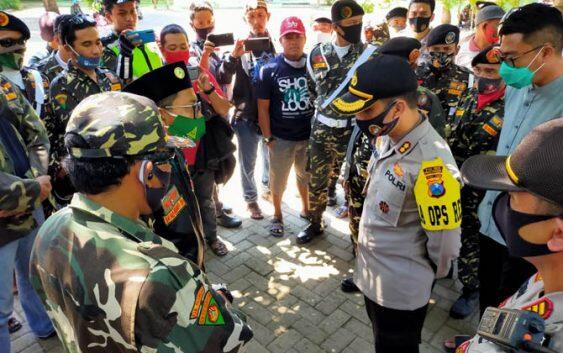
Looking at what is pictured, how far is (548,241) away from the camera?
132 centimetres

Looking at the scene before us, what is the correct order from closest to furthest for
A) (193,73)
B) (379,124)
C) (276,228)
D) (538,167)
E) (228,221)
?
(538,167)
(379,124)
(193,73)
(276,228)
(228,221)

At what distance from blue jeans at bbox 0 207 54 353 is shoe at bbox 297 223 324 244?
2.70m

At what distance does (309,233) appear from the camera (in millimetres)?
4812

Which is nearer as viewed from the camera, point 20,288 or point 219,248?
point 20,288

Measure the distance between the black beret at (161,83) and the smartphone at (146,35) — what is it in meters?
1.27

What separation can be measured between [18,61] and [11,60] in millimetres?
73

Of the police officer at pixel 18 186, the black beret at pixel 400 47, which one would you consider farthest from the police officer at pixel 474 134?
the police officer at pixel 18 186

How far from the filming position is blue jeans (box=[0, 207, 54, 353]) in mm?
2738

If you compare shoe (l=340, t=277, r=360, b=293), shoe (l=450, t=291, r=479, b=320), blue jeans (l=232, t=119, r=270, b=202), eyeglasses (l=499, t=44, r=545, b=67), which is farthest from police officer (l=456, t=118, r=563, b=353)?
blue jeans (l=232, t=119, r=270, b=202)

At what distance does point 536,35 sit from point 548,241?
1850 mm

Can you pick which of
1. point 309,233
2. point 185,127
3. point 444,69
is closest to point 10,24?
point 185,127

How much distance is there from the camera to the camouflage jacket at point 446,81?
4371 millimetres

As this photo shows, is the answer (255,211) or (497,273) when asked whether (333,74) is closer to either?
(255,211)

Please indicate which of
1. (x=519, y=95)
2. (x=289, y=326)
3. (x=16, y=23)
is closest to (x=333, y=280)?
(x=289, y=326)
